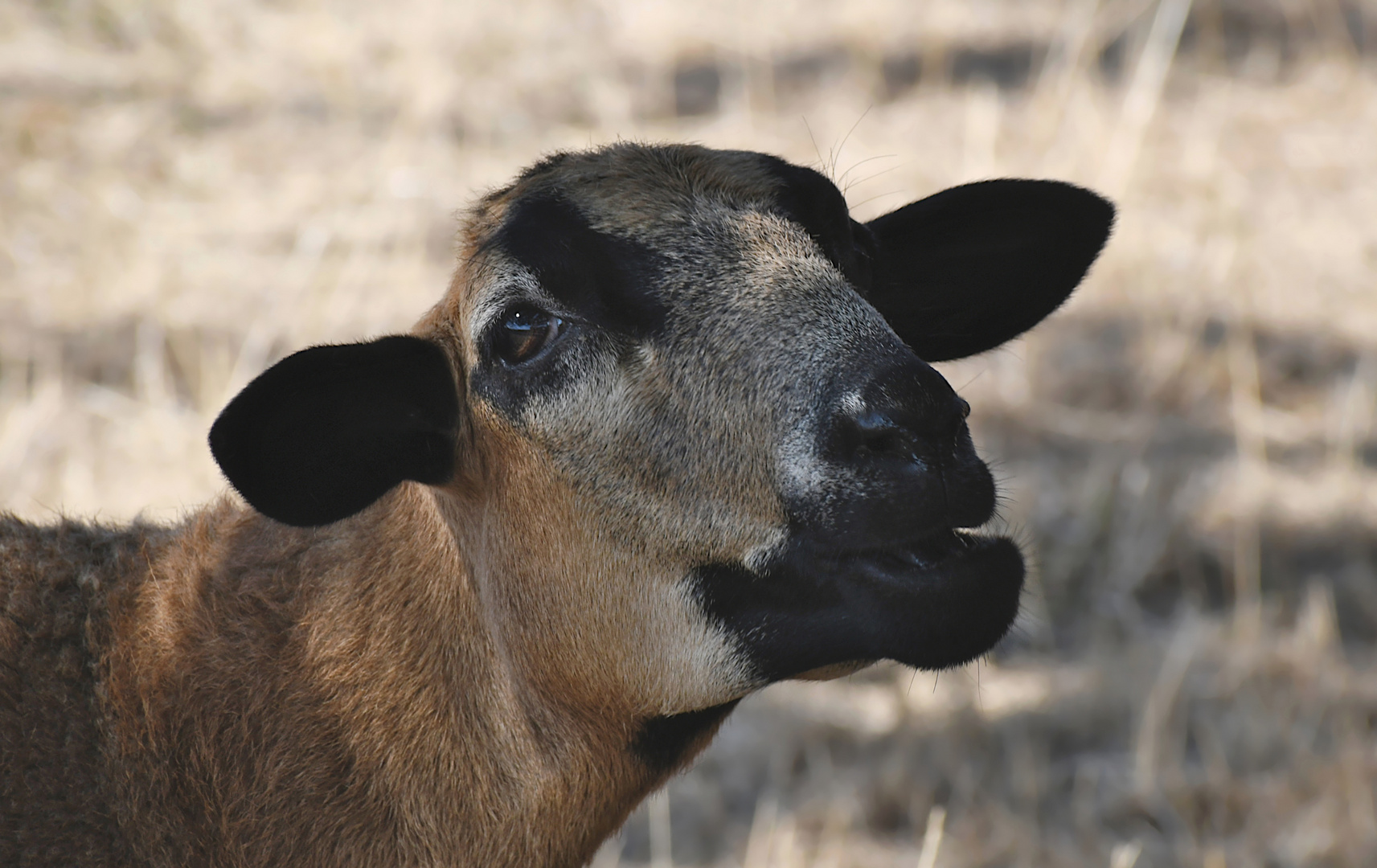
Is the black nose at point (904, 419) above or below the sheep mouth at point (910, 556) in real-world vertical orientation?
above

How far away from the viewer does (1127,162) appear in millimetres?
9844

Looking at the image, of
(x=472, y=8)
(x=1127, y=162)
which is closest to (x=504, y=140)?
(x=472, y=8)

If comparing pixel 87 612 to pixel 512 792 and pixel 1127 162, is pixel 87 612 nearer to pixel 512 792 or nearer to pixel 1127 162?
pixel 512 792

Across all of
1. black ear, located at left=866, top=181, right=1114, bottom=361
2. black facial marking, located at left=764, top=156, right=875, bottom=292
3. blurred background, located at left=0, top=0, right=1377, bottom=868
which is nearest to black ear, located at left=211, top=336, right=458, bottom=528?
black facial marking, located at left=764, top=156, right=875, bottom=292

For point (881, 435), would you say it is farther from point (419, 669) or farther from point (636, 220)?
point (419, 669)

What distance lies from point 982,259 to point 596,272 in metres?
1.39

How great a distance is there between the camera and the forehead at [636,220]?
334 cm

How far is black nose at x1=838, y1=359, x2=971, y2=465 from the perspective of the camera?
2.93m

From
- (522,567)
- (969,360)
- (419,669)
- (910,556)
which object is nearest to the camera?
(910,556)

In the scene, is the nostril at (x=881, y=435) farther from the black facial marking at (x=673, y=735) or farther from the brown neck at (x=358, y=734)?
the brown neck at (x=358, y=734)

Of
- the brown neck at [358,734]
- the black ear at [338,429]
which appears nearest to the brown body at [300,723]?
the brown neck at [358,734]

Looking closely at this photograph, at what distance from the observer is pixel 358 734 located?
3566mm

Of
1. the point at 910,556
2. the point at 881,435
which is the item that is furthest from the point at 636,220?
the point at 910,556

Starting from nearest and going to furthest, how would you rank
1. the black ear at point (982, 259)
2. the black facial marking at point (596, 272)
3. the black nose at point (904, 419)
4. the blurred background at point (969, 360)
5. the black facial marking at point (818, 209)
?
the black nose at point (904, 419) < the black facial marking at point (596, 272) < the black facial marking at point (818, 209) < the black ear at point (982, 259) < the blurred background at point (969, 360)
